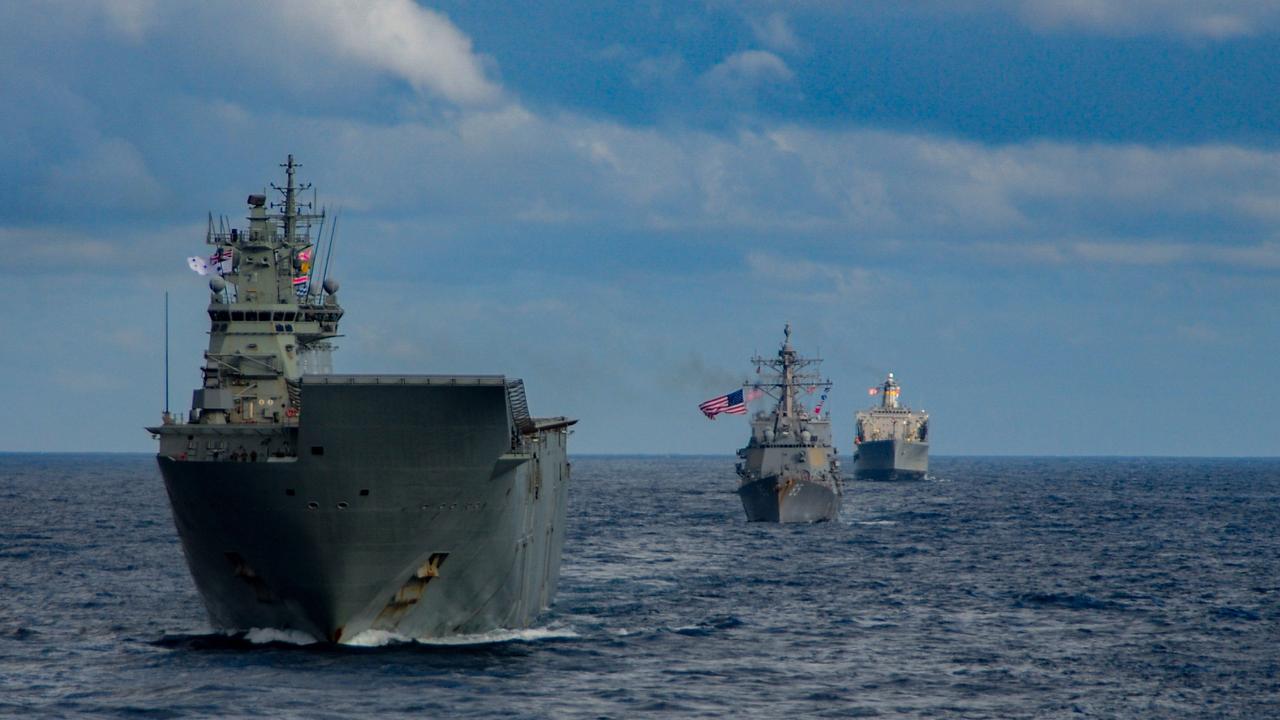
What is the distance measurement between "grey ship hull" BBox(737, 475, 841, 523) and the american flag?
13.8 feet

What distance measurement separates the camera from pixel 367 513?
30.9m

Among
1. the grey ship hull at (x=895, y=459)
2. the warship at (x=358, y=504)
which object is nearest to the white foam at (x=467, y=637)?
the warship at (x=358, y=504)

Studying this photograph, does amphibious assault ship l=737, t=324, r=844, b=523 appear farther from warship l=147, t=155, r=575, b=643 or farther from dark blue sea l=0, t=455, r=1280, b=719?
warship l=147, t=155, r=575, b=643

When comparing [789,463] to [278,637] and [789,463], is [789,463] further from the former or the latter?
[278,637]

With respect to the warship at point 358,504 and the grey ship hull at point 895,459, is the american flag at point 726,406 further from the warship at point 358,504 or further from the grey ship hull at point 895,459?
the grey ship hull at point 895,459

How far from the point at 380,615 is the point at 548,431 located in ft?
31.1

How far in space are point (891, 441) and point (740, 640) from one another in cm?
12642

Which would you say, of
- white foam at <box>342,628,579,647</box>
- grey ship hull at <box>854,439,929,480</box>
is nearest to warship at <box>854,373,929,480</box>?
grey ship hull at <box>854,439,929,480</box>

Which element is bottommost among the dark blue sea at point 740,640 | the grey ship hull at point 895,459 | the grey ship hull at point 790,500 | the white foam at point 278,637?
the dark blue sea at point 740,640

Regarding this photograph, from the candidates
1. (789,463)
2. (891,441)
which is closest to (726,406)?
(789,463)

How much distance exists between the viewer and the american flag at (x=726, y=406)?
258 feet

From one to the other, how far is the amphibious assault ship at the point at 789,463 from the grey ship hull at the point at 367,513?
157 feet

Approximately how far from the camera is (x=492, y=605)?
112ft

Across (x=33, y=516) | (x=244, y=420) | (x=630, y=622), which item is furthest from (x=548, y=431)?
(x=33, y=516)
